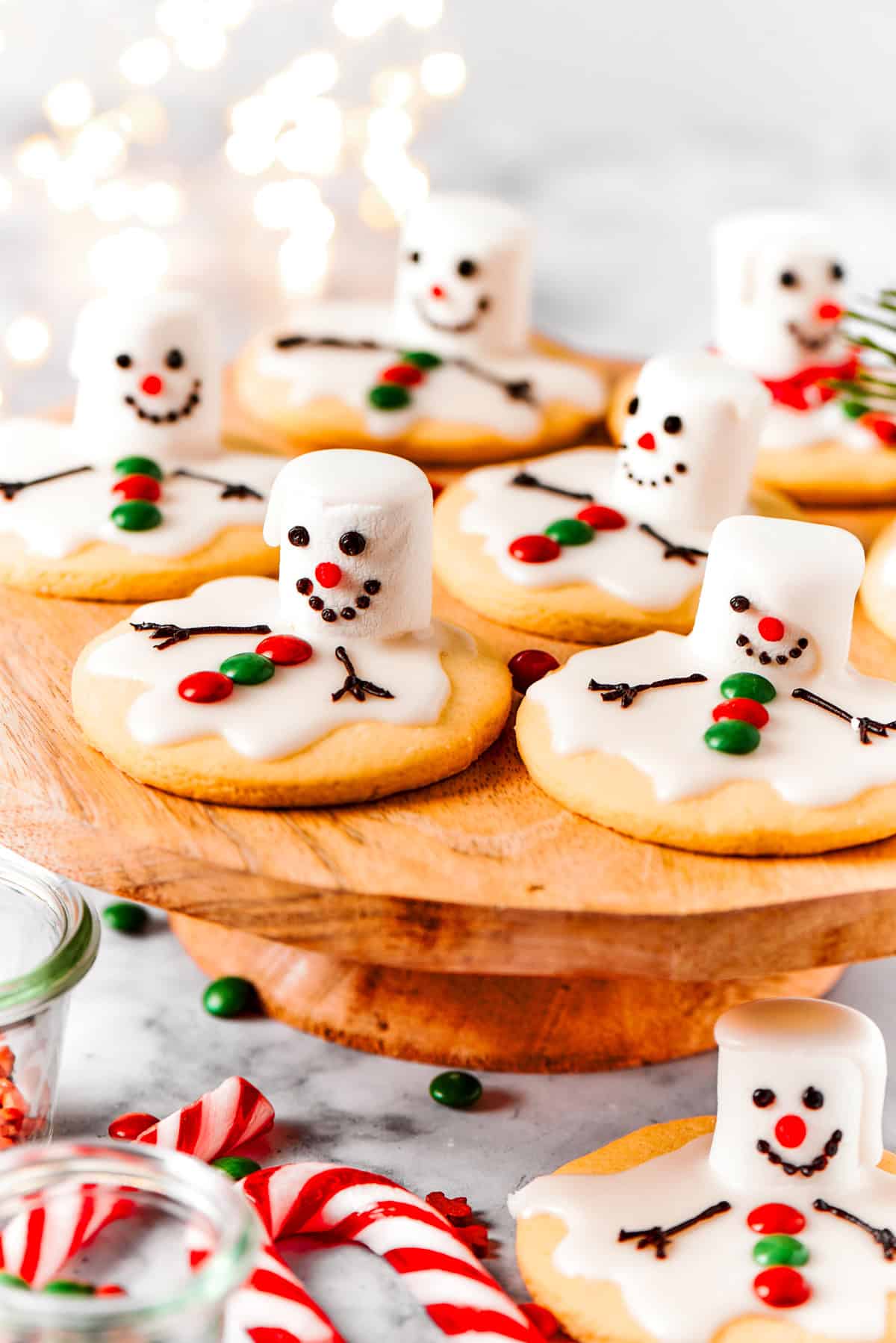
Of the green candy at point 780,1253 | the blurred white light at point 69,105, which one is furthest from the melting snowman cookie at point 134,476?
the blurred white light at point 69,105

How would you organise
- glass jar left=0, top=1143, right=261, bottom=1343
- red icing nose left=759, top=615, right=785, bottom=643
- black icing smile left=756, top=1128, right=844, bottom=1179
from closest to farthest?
A: glass jar left=0, top=1143, right=261, bottom=1343 < black icing smile left=756, top=1128, right=844, bottom=1179 < red icing nose left=759, top=615, right=785, bottom=643

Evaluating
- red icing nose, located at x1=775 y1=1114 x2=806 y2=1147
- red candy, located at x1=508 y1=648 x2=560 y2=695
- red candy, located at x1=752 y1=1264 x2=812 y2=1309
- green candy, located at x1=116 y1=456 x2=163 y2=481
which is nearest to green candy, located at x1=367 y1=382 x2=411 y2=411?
green candy, located at x1=116 y1=456 x2=163 y2=481

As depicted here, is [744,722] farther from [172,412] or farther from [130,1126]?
[172,412]

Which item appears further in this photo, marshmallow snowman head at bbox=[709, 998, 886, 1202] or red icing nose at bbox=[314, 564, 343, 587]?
red icing nose at bbox=[314, 564, 343, 587]

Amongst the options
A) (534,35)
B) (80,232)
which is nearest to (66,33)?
(80,232)

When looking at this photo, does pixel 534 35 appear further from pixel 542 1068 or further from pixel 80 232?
pixel 542 1068

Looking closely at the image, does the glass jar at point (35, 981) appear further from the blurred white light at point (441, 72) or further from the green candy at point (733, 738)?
the blurred white light at point (441, 72)

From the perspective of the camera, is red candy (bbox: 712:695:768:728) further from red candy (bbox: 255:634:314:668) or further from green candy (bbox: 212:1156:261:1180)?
green candy (bbox: 212:1156:261:1180)
